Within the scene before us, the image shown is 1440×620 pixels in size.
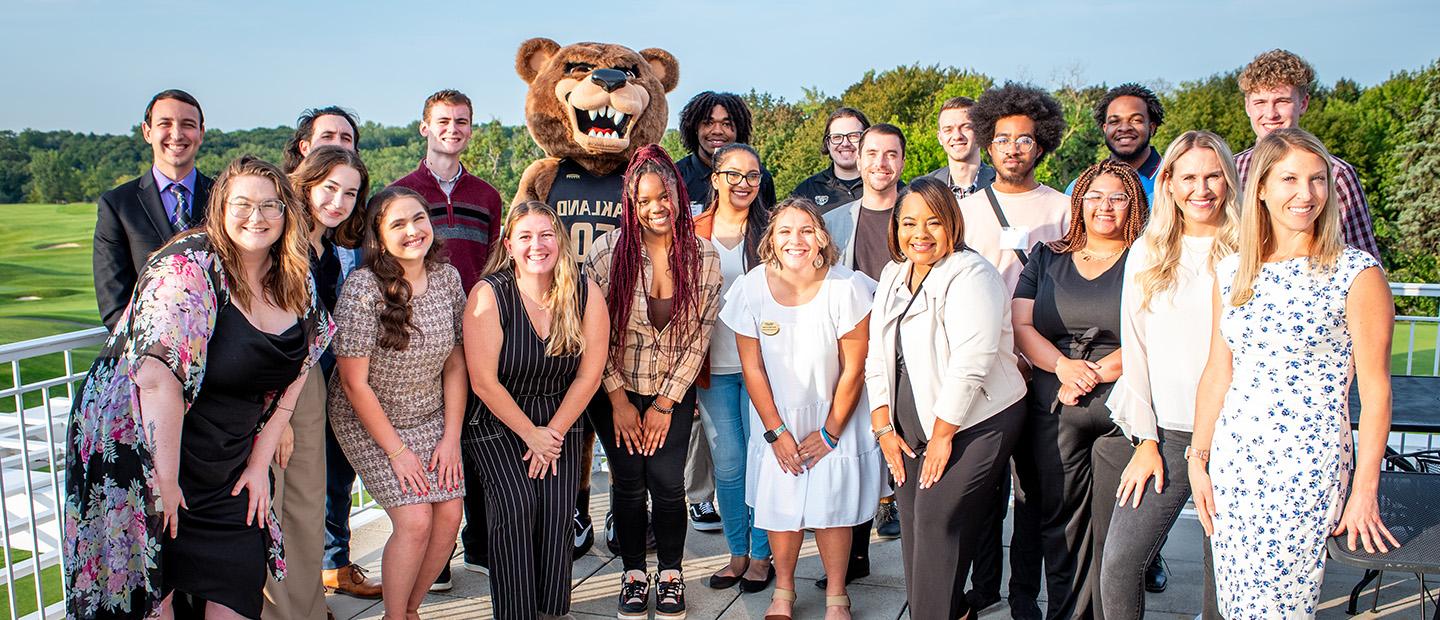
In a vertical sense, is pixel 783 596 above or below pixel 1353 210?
below

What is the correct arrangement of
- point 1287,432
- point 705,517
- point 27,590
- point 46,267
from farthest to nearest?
point 46,267, point 27,590, point 705,517, point 1287,432

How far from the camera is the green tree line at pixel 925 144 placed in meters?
23.4

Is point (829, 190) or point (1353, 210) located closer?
point (1353, 210)

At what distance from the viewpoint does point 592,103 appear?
4586 millimetres

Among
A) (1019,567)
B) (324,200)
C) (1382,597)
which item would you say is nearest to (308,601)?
(324,200)

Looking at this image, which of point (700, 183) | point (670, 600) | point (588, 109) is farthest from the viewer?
point (700, 183)

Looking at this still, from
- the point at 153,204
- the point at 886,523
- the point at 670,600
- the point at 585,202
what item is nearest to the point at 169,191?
the point at 153,204

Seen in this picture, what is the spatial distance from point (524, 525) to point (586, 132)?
2.02 metres

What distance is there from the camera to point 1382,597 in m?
3.95

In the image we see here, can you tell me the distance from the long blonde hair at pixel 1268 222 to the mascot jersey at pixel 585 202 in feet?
8.62

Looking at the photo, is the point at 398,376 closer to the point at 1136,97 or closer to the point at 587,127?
the point at 587,127

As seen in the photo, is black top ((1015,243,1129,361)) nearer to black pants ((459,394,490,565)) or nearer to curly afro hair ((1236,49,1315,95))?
curly afro hair ((1236,49,1315,95))

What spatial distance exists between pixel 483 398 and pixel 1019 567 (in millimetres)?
2111

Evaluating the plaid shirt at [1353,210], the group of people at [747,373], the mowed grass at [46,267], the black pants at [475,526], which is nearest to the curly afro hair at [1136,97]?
the group of people at [747,373]
